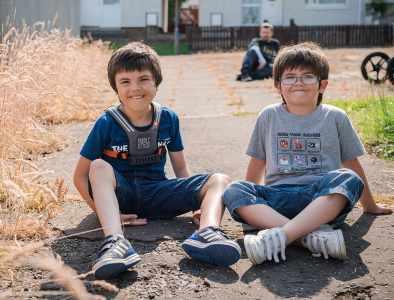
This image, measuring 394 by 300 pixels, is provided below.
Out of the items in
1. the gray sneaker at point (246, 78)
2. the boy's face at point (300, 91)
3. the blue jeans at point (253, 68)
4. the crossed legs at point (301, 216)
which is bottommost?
the crossed legs at point (301, 216)

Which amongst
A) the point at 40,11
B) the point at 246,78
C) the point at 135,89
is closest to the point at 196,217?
the point at 135,89

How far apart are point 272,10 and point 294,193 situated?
1740cm

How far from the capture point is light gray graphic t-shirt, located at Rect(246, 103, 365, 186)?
2.31 metres

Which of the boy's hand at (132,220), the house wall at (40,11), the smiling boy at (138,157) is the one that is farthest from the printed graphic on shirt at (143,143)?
the house wall at (40,11)

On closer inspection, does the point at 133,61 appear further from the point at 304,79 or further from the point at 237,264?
the point at 237,264

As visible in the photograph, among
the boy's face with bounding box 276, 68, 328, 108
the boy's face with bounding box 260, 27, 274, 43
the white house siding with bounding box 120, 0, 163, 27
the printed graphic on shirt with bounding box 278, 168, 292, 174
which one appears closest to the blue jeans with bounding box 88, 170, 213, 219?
the printed graphic on shirt with bounding box 278, 168, 292, 174

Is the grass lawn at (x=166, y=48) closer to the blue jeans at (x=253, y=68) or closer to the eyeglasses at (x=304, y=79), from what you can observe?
the blue jeans at (x=253, y=68)

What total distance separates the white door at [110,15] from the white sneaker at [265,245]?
58.0 ft

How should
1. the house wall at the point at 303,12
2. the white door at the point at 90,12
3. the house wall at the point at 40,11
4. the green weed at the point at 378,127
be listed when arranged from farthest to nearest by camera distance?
the house wall at the point at 303,12 < the white door at the point at 90,12 < the house wall at the point at 40,11 < the green weed at the point at 378,127

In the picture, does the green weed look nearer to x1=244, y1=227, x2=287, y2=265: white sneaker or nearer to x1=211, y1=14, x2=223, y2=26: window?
x1=244, y1=227, x2=287, y2=265: white sneaker

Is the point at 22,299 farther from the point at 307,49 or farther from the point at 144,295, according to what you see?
the point at 307,49

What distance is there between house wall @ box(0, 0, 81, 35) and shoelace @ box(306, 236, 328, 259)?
3110 millimetres

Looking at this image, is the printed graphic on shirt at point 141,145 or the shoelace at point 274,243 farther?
the printed graphic on shirt at point 141,145

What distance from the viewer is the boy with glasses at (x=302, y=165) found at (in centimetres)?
197
